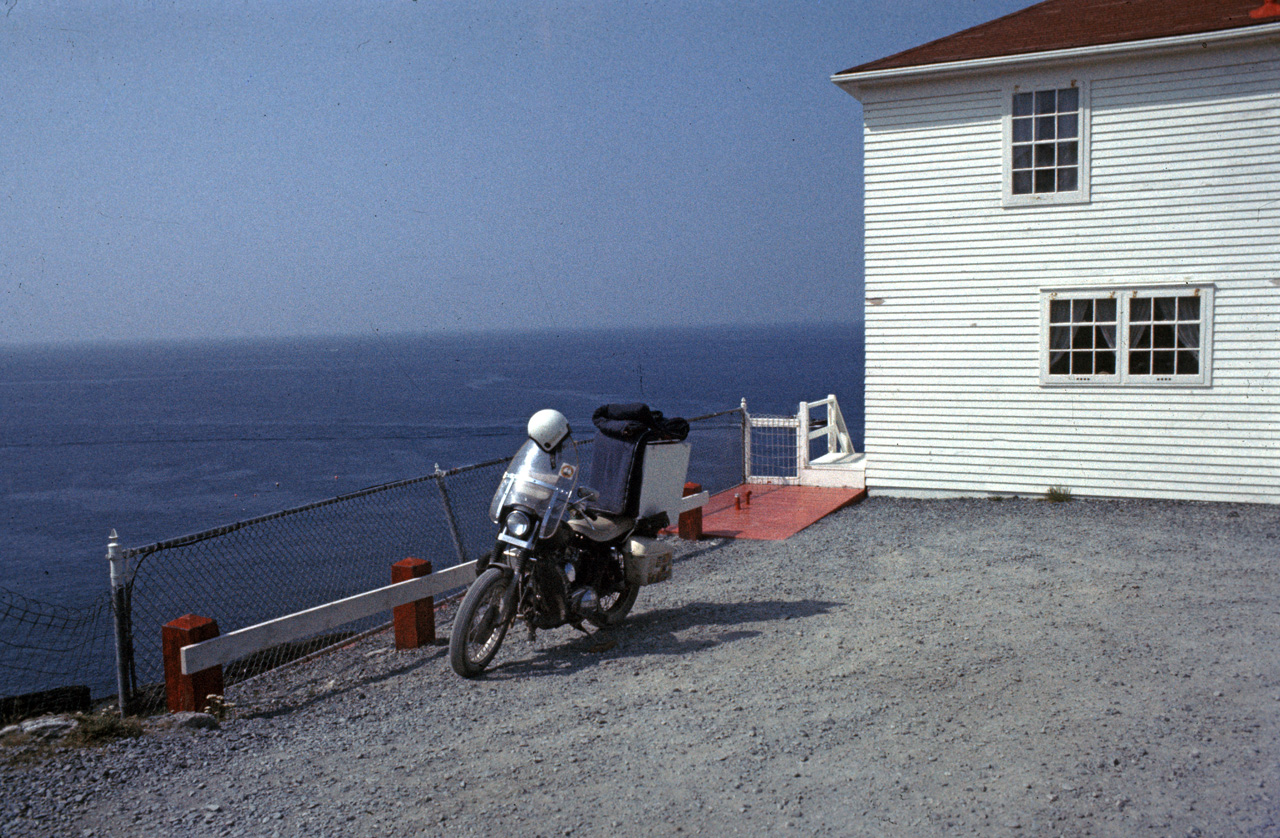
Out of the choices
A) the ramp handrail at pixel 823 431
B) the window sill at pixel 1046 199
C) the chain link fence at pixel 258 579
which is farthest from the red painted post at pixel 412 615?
A: the window sill at pixel 1046 199

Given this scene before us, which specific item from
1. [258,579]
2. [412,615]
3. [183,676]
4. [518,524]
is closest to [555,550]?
[518,524]

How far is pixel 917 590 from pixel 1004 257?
5588mm

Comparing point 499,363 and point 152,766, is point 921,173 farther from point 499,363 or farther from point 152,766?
point 499,363

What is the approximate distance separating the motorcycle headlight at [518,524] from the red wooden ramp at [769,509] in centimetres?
454

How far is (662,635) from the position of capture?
7.05 m

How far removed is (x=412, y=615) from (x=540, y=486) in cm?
148

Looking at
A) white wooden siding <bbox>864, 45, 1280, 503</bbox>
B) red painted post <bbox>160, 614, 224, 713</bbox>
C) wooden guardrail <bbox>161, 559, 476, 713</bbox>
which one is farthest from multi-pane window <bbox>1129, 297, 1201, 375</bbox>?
red painted post <bbox>160, 614, 224, 713</bbox>

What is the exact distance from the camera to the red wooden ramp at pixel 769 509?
10.8m

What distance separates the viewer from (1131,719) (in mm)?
5004

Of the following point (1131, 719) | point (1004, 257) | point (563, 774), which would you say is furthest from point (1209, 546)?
point (563, 774)

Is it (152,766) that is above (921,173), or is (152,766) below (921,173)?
below

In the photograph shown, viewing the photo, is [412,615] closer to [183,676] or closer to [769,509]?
[183,676]

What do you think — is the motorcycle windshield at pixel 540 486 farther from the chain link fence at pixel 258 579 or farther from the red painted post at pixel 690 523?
the chain link fence at pixel 258 579

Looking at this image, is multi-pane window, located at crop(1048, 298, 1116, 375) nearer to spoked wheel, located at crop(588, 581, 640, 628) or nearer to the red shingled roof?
the red shingled roof
